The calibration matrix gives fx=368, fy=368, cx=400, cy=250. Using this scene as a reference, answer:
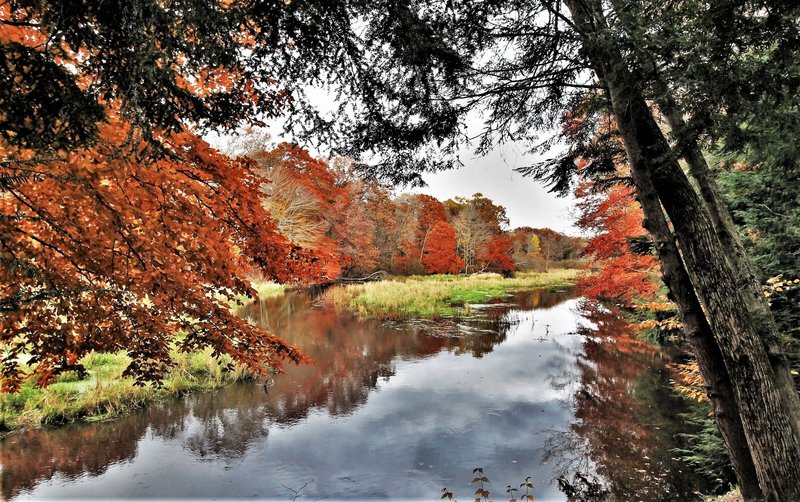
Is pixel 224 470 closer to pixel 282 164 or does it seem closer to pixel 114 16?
pixel 114 16

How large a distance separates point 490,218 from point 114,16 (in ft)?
162

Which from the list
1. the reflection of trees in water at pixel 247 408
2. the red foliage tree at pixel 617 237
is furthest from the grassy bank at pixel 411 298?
the red foliage tree at pixel 617 237

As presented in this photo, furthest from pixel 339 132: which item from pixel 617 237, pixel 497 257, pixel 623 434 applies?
pixel 497 257

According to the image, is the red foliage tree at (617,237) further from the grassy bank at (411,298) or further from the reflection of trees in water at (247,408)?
the grassy bank at (411,298)

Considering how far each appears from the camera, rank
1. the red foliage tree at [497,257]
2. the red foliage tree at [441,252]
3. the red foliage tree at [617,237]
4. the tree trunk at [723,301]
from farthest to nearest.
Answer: the red foliage tree at [497,257]
the red foliage tree at [441,252]
the red foliage tree at [617,237]
the tree trunk at [723,301]

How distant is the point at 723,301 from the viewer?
3232 mm

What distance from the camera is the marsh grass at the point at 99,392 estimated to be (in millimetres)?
6895

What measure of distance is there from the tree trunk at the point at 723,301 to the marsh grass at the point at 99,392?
613 centimetres

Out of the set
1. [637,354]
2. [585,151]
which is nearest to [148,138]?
[585,151]

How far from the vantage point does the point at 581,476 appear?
5816 mm

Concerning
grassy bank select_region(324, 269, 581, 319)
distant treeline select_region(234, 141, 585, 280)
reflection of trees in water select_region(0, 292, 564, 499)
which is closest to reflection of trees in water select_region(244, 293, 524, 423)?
reflection of trees in water select_region(0, 292, 564, 499)

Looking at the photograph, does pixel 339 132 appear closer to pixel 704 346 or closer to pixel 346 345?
pixel 704 346

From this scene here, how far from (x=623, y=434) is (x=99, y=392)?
34.4 ft

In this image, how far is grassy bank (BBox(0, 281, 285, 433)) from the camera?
690cm
